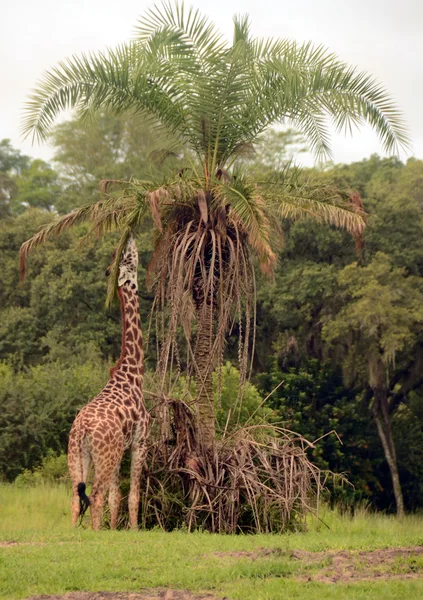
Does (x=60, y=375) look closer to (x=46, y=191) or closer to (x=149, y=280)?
(x=149, y=280)

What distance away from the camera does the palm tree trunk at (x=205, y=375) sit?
14.2m

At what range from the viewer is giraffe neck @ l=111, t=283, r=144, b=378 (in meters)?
13.9

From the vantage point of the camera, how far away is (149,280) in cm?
1556

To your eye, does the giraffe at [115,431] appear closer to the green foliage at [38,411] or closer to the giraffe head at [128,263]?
the giraffe head at [128,263]

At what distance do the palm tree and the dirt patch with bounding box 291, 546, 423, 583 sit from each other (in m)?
4.29

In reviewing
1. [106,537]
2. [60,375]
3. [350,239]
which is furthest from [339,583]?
[350,239]

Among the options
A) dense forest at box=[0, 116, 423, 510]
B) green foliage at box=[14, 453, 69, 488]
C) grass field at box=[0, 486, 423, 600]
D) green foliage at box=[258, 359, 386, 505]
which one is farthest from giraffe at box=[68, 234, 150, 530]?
green foliage at box=[258, 359, 386, 505]

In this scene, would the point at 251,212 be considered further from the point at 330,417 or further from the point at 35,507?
the point at 330,417

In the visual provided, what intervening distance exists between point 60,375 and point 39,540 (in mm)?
13397

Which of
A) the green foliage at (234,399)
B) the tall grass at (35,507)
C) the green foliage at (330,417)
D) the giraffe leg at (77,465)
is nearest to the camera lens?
the giraffe leg at (77,465)

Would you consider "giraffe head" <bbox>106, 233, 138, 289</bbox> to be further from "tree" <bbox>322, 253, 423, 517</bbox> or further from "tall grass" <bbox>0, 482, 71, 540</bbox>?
"tree" <bbox>322, 253, 423, 517</bbox>

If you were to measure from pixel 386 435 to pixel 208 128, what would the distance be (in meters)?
16.5

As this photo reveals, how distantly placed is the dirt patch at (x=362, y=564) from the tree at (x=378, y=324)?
16599 millimetres

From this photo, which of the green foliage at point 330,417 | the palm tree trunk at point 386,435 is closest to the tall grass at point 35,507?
the green foliage at point 330,417
